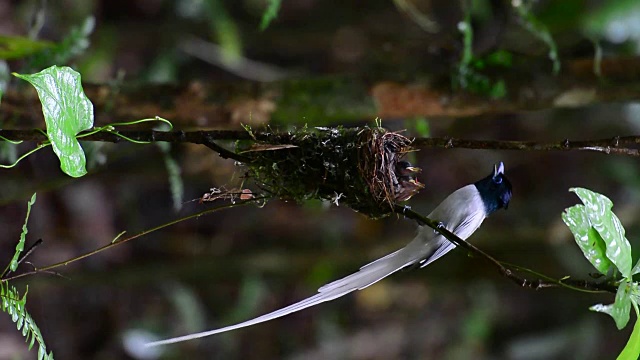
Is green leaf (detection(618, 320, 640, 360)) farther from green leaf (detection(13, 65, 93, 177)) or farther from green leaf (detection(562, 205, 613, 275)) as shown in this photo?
green leaf (detection(13, 65, 93, 177))

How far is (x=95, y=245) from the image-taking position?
223 cm

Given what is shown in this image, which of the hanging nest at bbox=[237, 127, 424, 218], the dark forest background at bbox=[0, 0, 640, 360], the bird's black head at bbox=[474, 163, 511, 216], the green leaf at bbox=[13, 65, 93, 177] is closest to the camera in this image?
the green leaf at bbox=[13, 65, 93, 177]

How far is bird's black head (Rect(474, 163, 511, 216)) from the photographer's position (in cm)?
88

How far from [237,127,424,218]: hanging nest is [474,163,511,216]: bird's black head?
4.9 inches

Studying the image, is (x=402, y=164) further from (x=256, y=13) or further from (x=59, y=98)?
(x=256, y=13)

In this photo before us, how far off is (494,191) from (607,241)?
0.61ft

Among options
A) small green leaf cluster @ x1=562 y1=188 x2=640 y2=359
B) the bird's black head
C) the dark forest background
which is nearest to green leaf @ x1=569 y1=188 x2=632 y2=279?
small green leaf cluster @ x1=562 y1=188 x2=640 y2=359

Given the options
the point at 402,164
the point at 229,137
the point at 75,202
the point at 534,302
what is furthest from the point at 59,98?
the point at 534,302

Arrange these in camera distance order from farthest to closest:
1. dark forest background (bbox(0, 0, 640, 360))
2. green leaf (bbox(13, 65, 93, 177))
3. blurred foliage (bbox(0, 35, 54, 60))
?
dark forest background (bbox(0, 0, 640, 360)), blurred foliage (bbox(0, 35, 54, 60)), green leaf (bbox(13, 65, 93, 177))

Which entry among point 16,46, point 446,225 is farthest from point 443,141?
point 16,46

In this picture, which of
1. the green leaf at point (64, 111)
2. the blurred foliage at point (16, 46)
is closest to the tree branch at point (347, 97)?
the blurred foliage at point (16, 46)

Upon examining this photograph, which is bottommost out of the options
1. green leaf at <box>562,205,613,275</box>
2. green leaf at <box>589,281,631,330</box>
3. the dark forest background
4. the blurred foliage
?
the dark forest background

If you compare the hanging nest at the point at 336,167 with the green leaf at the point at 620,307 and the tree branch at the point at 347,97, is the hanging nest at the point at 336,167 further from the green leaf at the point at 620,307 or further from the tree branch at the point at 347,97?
the tree branch at the point at 347,97

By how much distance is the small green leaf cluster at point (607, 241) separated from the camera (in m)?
0.72
